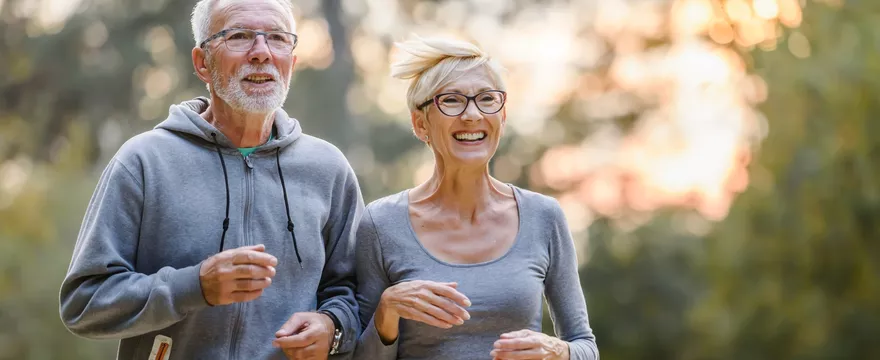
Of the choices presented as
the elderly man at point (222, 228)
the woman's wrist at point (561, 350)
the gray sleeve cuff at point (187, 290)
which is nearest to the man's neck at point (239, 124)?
the elderly man at point (222, 228)

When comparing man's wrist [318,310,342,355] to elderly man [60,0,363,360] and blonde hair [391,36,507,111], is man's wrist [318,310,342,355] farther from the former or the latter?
blonde hair [391,36,507,111]

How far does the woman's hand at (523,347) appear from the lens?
3.37 meters

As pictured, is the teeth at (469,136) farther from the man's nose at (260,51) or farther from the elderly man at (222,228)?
the man's nose at (260,51)

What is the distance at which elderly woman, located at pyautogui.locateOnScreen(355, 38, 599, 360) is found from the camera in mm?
3574

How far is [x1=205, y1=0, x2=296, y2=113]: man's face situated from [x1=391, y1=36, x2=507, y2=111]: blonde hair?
1.28 feet

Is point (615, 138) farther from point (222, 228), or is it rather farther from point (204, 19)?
point (222, 228)

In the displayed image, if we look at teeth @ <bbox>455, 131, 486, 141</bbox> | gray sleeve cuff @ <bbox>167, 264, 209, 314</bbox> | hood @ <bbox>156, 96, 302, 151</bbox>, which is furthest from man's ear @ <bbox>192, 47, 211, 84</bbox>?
teeth @ <bbox>455, 131, 486, 141</bbox>

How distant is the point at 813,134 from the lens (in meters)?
10.0

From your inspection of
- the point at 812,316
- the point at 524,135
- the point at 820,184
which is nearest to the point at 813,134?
the point at 820,184

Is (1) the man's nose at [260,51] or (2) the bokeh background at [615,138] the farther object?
(2) the bokeh background at [615,138]

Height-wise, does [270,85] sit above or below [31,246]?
above

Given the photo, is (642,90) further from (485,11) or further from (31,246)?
(31,246)

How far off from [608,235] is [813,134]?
5.88 m

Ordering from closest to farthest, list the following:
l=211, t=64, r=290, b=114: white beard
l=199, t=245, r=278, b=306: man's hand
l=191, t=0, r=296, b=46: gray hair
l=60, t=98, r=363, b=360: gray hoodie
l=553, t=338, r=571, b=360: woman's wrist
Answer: l=199, t=245, r=278, b=306: man's hand → l=60, t=98, r=363, b=360: gray hoodie → l=553, t=338, r=571, b=360: woman's wrist → l=211, t=64, r=290, b=114: white beard → l=191, t=0, r=296, b=46: gray hair
